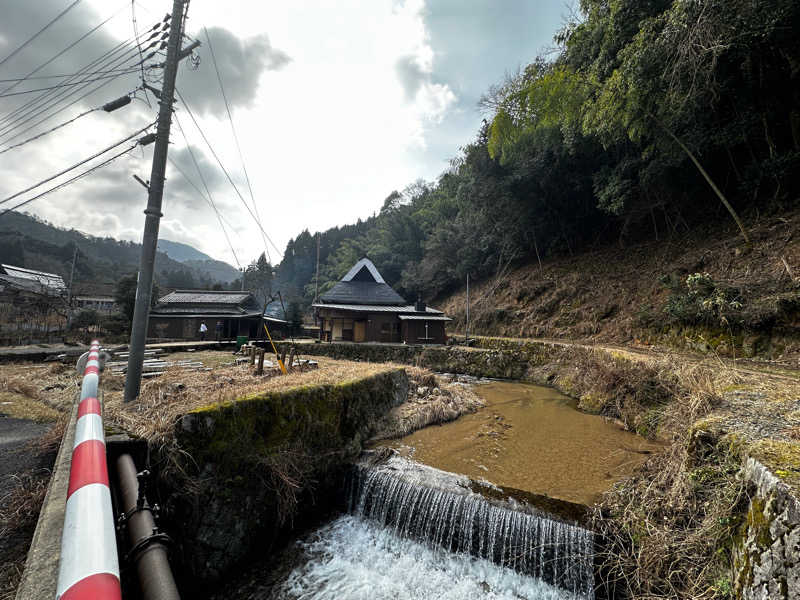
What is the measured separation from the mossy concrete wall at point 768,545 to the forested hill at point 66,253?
175 ft

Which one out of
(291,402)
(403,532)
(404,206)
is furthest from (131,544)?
(404,206)

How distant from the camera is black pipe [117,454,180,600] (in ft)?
6.40

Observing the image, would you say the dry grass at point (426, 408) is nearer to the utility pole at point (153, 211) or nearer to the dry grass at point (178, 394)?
the dry grass at point (178, 394)

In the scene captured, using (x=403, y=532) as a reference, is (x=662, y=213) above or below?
above

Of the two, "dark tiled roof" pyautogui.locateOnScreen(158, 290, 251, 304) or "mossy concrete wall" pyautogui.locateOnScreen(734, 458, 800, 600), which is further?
"dark tiled roof" pyautogui.locateOnScreen(158, 290, 251, 304)

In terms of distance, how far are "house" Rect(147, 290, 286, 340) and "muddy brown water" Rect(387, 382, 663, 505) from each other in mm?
20016

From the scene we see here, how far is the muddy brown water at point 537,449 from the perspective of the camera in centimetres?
525

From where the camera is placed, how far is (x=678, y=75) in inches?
336

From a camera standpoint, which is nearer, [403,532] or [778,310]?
[403,532]

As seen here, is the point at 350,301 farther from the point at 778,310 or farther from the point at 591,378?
the point at 778,310

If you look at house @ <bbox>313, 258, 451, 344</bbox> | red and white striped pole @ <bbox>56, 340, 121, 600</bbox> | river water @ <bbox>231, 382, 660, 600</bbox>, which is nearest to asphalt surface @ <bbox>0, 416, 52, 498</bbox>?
red and white striped pole @ <bbox>56, 340, 121, 600</bbox>

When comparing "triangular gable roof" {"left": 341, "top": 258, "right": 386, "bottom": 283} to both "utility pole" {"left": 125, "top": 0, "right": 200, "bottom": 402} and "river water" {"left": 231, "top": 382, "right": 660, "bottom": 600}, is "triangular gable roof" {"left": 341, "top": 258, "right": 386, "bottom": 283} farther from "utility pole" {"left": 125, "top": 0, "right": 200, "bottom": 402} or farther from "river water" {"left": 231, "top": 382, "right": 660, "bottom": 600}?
"utility pole" {"left": 125, "top": 0, "right": 200, "bottom": 402}

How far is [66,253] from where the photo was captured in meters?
45.1

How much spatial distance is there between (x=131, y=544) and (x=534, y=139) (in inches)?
894
